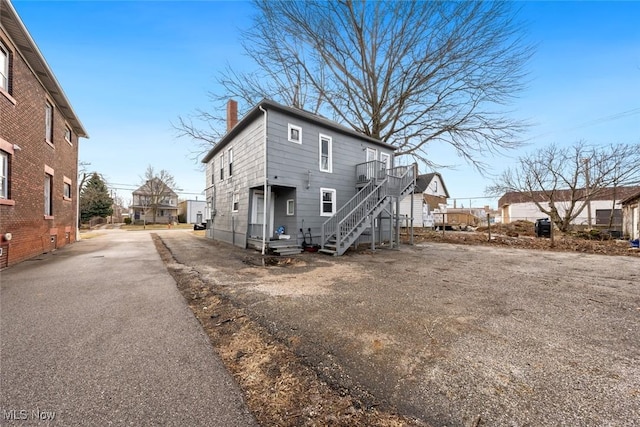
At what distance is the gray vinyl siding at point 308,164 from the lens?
995 cm

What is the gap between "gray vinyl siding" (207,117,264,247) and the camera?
10.4 m

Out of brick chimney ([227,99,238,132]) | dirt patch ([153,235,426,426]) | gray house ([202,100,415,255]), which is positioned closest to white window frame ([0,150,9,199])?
gray house ([202,100,415,255])

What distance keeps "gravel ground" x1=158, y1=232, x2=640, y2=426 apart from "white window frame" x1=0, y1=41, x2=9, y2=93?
Result: 7.44 meters

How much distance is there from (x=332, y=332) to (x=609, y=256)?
12445mm

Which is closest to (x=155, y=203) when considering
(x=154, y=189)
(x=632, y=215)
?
(x=154, y=189)

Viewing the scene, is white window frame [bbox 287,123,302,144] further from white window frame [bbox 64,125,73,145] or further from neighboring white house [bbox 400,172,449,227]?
neighboring white house [bbox 400,172,449,227]

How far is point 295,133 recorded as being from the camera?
Result: 35.0ft

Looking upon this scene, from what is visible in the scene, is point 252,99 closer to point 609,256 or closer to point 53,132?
point 53,132

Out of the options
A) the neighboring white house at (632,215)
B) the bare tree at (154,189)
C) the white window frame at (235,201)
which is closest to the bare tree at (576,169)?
the neighboring white house at (632,215)

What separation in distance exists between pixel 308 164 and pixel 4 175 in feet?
29.4

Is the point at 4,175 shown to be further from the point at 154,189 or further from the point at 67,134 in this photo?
the point at 154,189

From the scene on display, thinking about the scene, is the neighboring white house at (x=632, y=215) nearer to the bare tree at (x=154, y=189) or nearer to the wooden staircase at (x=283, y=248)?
the wooden staircase at (x=283, y=248)

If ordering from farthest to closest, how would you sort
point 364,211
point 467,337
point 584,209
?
1. point 584,209
2. point 364,211
3. point 467,337

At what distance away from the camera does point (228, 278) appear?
236 inches
